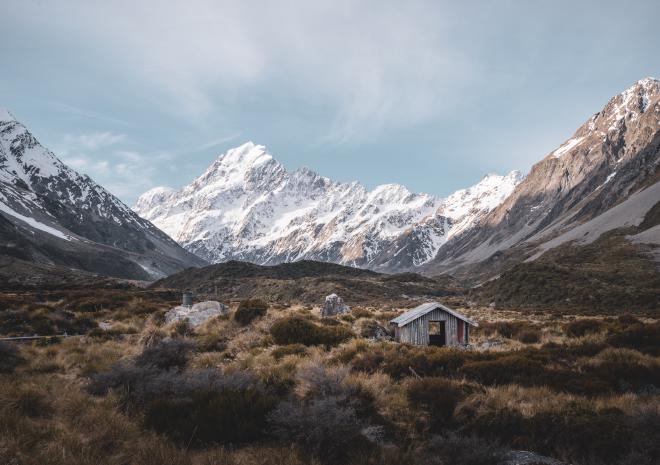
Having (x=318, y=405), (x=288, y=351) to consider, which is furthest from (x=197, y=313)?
(x=318, y=405)

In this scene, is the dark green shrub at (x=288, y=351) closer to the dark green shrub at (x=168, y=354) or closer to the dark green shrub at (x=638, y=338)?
the dark green shrub at (x=168, y=354)

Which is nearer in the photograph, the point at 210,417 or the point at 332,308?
the point at 210,417

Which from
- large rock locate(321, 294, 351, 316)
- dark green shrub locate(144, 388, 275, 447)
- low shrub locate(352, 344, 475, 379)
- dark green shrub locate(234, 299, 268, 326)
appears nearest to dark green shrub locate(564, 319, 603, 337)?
low shrub locate(352, 344, 475, 379)

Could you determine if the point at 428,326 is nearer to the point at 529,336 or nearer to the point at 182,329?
the point at 529,336

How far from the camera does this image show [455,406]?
9.52 m

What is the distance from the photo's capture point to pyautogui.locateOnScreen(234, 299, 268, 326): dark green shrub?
2139 centimetres

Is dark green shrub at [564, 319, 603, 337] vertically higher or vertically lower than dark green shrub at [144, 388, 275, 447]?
higher

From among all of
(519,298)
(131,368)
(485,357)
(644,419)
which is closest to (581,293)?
(519,298)

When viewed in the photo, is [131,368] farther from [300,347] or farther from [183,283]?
[183,283]

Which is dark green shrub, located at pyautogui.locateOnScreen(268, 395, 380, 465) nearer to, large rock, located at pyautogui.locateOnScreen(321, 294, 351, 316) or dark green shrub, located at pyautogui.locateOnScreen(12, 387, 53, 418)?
dark green shrub, located at pyautogui.locateOnScreen(12, 387, 53, 418)

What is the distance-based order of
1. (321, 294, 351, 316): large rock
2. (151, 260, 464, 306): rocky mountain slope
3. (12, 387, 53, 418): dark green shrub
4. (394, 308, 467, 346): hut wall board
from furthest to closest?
(151, 260, 464, 306): rocky mountain slope → (321, 294, 351, 316): large rock → (394, 308, 467, 346): hut wall board → (12, 387, 53, 418): dark green shrub

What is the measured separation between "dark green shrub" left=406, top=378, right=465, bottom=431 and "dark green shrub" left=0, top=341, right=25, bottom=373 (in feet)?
36.7

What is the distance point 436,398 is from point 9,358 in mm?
12641

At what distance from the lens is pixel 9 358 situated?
12523 millimetres
